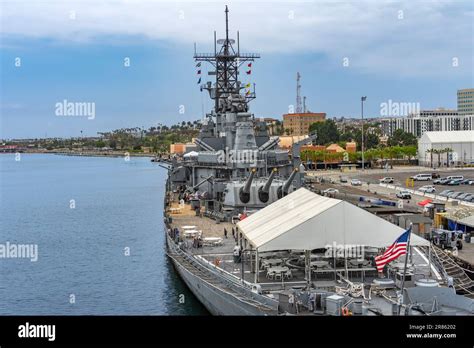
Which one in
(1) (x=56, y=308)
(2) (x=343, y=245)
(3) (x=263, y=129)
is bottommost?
(1) (x=56, y=308)

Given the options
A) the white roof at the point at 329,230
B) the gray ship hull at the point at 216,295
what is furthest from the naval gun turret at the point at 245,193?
the white roof at the point at 329,230

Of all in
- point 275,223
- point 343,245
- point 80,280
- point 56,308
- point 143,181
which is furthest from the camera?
point 143,181

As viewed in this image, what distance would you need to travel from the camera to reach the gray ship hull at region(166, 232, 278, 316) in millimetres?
18297

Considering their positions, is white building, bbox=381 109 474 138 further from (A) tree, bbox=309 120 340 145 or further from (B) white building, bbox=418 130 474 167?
(B) white building, bbox=418 130 474 167

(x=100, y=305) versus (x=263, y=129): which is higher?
(x=263, y=129)

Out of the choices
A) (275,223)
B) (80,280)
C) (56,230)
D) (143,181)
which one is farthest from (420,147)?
(275,223)

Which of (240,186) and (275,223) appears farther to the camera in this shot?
(240,186)

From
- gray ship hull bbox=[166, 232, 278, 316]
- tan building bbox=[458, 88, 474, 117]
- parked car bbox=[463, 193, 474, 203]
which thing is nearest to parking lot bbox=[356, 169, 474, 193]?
parked car bbox=[463, 193, 474, 203]

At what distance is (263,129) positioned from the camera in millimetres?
47688

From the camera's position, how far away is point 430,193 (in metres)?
55.4

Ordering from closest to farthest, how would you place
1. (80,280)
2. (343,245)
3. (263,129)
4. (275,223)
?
(343,245) → (275,223) → (80,280) → (263,129)

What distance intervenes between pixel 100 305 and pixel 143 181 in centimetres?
8192

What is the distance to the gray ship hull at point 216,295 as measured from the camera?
18.3 metres
